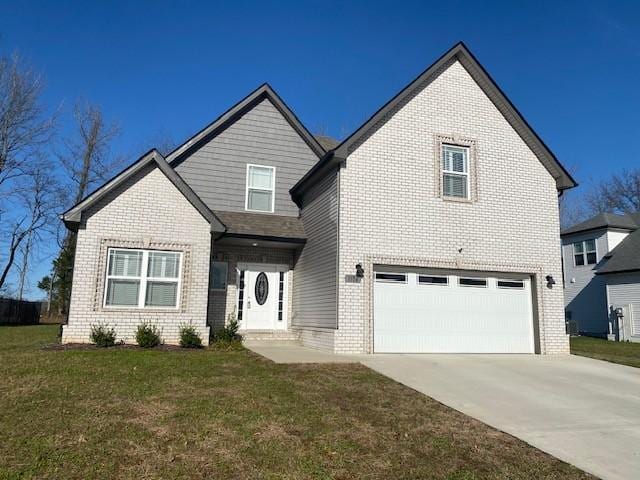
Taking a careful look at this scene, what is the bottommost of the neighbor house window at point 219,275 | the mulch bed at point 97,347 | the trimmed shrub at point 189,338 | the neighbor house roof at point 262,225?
the mulch bed at point 97,347

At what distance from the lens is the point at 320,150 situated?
55.5 ft

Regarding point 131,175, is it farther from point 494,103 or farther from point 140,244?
point 494,103

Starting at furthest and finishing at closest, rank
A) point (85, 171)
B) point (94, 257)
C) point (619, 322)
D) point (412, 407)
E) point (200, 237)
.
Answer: point (85, 171) → point (619, 322) → point (200, 237) → point (94, 257) → point (412, 407)

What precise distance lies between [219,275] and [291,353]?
4.26 m

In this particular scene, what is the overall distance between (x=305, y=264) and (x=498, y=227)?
5651 mm

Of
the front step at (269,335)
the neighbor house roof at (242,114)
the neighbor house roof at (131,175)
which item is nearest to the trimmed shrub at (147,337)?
the front step at (269,335)

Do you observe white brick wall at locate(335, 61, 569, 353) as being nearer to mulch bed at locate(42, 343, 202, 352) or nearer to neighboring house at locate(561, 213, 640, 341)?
mulch bed at locate(42, 343, 202, 352)

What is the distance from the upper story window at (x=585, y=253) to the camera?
27.5 m

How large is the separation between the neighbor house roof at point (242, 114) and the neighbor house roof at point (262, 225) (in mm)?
2298

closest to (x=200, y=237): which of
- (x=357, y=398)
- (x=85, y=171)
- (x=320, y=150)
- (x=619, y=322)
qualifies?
(x=320, y=150)

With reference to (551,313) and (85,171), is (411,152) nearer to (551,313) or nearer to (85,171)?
(551,313)

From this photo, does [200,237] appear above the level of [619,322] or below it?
above

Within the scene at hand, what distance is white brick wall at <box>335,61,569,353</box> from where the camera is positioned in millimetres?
12789

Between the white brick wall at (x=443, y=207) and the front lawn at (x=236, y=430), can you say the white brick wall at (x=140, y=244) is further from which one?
the white brick wall at (x=443, y=207)
